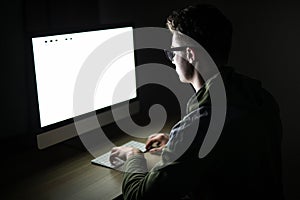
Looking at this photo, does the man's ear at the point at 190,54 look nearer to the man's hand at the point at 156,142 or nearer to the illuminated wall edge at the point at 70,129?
the man's hand at the point at 156,142

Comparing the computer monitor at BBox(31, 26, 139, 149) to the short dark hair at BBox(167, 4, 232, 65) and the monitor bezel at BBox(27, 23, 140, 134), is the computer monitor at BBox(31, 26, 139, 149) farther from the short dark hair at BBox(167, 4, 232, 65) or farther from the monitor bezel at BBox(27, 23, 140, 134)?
the short dark hair at BBox(167, 4, 232, 65)

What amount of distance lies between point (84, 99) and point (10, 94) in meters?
0.35

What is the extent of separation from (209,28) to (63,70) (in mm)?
622

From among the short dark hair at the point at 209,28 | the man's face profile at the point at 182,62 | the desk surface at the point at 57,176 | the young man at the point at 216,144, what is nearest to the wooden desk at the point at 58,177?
the desk surface at the point at 57,176

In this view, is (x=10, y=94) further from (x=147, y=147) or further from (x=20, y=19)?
(x=147, y=147)

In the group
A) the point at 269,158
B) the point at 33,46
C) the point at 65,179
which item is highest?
the point at 33,46

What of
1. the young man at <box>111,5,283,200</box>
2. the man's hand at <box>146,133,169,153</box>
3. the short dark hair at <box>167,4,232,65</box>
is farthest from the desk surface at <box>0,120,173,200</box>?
the short dark hair at <box>167,4,232,65</box>

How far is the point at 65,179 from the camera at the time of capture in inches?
52.4

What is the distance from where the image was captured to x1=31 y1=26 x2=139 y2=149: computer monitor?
143cm

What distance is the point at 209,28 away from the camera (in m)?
1.18

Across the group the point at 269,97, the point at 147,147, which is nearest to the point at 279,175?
the point at 269,97

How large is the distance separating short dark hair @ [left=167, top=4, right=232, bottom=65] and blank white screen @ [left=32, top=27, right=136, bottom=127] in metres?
0.50

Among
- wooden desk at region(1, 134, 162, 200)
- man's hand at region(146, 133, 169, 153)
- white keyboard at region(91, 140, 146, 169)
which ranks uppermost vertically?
man's hand at region(146, 133, 169, 153)

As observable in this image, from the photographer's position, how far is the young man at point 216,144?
1.07 metres
